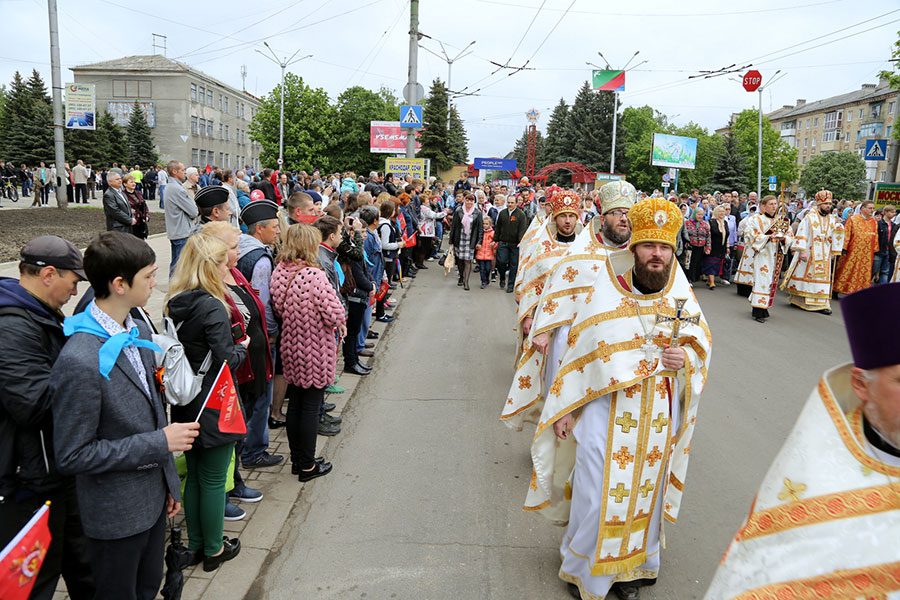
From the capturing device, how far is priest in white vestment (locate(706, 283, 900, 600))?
1.54 metres

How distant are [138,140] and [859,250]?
189ft

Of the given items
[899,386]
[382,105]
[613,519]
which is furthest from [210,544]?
[382,105]

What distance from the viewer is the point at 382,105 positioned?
64.2 metres

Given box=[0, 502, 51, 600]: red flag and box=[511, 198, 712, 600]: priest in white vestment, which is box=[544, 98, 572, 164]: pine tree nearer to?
box=[511, 198, 712, 600]: priest in white vestment

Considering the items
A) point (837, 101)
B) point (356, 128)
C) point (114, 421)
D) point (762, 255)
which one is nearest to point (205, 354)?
point (114, 421)

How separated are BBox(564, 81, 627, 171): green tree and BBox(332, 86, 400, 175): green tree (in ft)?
70.6

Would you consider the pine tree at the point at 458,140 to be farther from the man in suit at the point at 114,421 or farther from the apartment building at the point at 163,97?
the man in suit at the point at 114,421

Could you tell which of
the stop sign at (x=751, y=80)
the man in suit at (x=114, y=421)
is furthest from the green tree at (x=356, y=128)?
the man in suit at (x=114, y=421)

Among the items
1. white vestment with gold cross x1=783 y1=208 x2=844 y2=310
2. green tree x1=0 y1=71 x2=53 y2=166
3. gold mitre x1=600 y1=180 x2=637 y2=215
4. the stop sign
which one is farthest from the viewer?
green tree x1=0 y1=71 x2=53 y2=166

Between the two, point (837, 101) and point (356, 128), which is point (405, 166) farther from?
point (837, 101)

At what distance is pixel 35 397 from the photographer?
2.47m

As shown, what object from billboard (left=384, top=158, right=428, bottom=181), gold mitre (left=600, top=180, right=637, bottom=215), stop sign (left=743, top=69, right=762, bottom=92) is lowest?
gold mitre (left=600, top=180, right=637, bottom=215)

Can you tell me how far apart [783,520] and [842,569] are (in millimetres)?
166

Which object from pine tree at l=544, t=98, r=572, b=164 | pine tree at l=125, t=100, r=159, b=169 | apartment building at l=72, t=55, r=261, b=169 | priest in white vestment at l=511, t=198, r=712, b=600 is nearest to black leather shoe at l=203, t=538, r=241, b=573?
priest in white vestment at l=511, t=198, r=712, b=600
